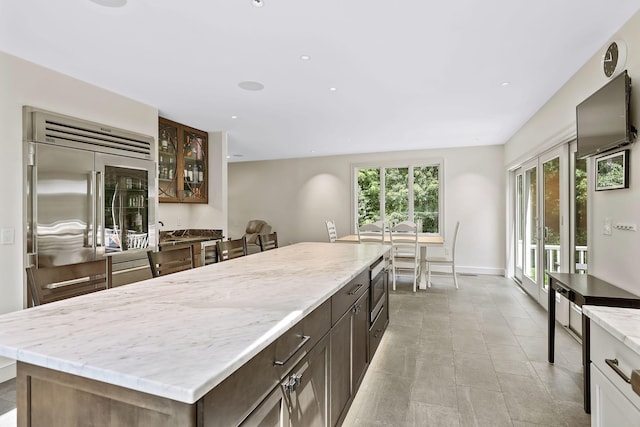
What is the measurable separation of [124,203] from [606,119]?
4305 mm

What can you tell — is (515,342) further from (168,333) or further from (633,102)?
(168,333)

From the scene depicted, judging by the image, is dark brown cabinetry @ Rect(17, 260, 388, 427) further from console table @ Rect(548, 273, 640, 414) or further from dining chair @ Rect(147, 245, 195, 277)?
console table @ Rect(548, 273, 640, 414)

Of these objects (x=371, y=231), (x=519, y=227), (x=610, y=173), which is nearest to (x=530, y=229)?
(x=519, y=227)

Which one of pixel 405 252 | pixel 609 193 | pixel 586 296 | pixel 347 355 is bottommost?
pixel 347 355

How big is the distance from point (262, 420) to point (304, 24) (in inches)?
88.2

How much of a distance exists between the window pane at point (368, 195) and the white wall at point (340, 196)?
0.79ft

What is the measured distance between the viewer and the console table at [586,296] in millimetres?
2027

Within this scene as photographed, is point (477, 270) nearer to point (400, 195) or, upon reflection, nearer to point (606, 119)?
point (400, 195)

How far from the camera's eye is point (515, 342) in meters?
3.13

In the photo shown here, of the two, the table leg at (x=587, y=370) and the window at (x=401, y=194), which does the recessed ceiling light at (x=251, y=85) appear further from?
the window at (x=401, y=194)

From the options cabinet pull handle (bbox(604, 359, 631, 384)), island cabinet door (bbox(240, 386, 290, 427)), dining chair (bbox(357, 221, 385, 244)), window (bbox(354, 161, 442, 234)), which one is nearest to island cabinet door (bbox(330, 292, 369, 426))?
island cabinet door (bbox(240, 386, 290, 427))

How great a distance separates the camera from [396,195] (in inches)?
277

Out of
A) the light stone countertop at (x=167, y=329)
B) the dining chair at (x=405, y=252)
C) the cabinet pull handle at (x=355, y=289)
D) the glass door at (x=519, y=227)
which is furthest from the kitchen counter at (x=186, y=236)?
the glass door at (x=519, y=227)

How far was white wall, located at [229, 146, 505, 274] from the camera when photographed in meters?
6.32
